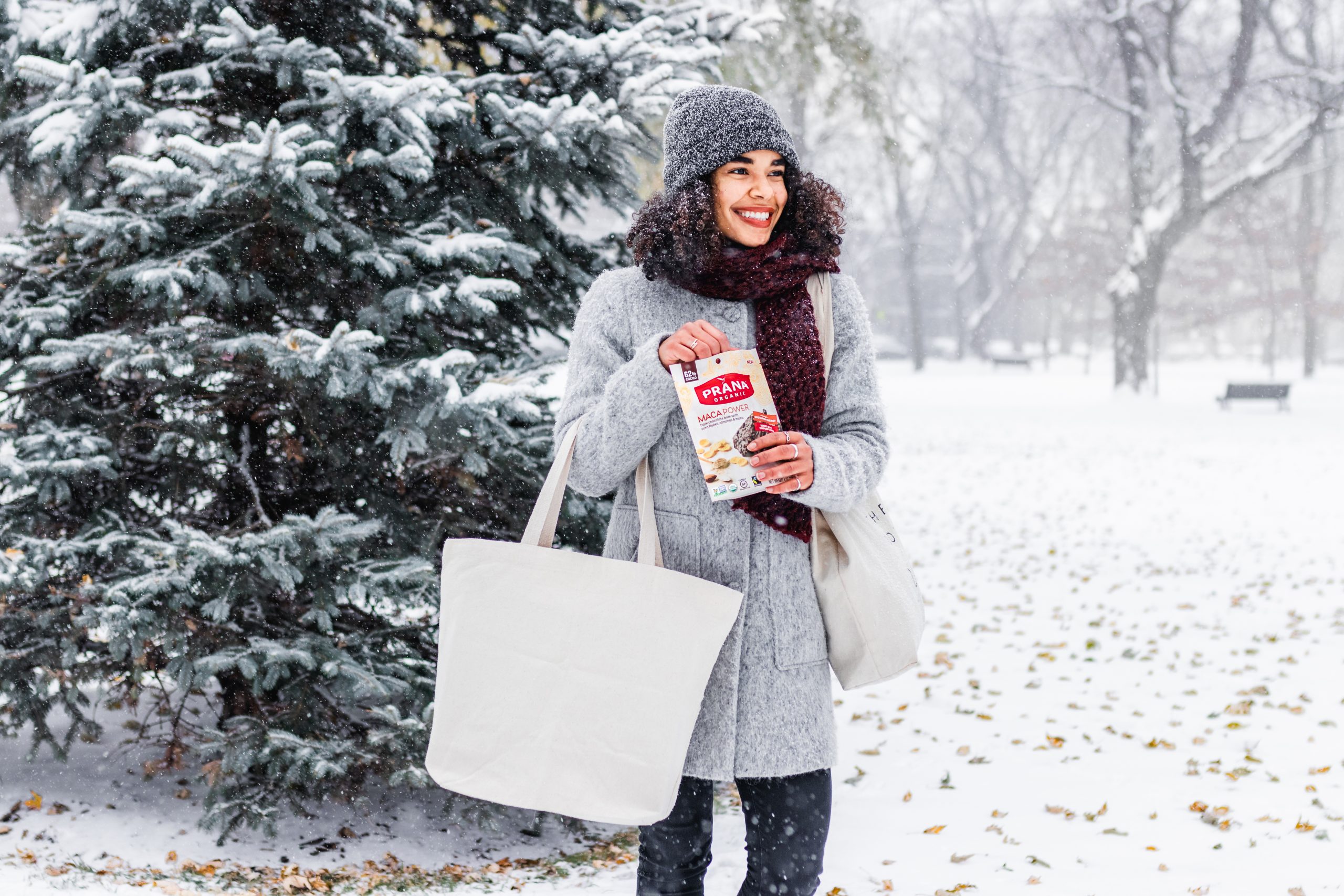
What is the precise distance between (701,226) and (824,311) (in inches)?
12.1

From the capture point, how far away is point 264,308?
3781 mm

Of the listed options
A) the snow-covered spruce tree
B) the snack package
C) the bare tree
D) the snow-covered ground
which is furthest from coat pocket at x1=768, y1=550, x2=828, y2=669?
the bare tree

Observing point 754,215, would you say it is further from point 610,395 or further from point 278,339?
point 278,339

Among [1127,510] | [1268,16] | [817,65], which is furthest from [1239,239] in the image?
[817,65]

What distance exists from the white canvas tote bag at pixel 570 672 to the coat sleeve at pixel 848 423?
0.26m

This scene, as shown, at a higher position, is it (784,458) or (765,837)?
(784,458)

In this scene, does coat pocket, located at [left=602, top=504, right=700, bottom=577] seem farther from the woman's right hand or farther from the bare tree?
the bare tree

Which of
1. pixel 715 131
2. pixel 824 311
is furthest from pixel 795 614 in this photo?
pixel 715 131

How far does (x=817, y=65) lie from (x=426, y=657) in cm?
394

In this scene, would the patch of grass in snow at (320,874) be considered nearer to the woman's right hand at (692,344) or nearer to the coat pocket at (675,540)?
the coat pocket at (675,540)

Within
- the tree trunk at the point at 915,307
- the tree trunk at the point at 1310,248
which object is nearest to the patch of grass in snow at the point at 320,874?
the tree trunk at the point at 915,307

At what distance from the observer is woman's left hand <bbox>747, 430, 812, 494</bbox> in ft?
6.09

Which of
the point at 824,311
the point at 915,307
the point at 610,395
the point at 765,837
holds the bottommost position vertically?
the point at 765,837

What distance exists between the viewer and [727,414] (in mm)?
1869
